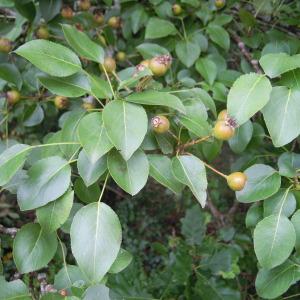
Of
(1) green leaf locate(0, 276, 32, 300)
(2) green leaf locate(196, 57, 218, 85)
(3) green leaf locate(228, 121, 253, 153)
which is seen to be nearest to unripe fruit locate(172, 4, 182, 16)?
(2) green leaf locate(196, 57, 218, 85)

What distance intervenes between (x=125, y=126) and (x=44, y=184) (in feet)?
0.66

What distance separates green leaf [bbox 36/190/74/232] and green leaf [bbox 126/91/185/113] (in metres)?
0.22

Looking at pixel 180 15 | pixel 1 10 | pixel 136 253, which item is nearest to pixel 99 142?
pixel 180 15

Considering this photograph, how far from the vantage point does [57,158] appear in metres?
0.85

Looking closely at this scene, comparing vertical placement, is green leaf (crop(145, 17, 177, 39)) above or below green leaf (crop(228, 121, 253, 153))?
above

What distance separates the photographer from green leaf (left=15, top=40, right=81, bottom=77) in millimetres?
832

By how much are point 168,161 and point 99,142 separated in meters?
0.16

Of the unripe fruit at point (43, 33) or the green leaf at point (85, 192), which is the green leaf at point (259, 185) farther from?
the unripe fruit at point (43, 33)

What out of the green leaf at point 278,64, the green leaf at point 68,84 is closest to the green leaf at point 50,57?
the green leaf at point 68,84

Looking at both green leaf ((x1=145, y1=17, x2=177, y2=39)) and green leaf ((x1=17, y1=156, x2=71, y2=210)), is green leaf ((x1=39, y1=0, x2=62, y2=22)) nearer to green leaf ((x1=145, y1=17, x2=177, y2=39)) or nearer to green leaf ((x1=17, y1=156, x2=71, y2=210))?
green leaf ((x1=145, y1=17, x2=177, y2=39))

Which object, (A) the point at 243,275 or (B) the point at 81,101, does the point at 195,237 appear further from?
(B) the point at 81,101

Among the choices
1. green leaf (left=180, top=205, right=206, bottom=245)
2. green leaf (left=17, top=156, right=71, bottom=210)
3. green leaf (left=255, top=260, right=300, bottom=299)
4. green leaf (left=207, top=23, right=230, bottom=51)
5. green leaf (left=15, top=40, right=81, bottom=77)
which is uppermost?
green leaf (left=15, top=40, right=81, bottom=77)

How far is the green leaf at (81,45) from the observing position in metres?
0.92

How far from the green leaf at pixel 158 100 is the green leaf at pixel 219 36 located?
648 millimetres
